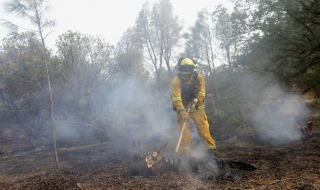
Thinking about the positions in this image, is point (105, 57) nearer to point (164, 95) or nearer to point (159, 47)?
point (164, 95)

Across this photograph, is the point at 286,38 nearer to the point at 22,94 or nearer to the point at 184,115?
the point at 184,115

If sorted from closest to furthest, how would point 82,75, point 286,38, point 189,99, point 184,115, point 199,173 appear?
point 199,173, point 184,115, point 189,99, point 286,38, point 82,75

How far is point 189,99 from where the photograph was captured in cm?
575

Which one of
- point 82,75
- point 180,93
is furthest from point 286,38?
point 82,75

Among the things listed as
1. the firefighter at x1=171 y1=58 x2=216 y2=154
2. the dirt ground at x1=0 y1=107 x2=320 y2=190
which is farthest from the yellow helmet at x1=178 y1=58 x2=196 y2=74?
the dirt ground at x1=0 y1=107 x2=320 y2=190

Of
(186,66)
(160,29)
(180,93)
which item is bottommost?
(180,93)

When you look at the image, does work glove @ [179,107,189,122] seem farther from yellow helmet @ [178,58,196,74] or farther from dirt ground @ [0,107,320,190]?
yellow helmet @ [178,58,196,74]

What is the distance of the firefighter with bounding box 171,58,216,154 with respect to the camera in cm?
524

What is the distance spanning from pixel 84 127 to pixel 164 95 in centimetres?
579

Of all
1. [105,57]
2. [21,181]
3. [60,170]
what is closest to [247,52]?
[105,57]

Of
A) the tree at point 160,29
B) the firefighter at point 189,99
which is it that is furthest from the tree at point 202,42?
the firefighter at point 189,99

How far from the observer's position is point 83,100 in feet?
34.0

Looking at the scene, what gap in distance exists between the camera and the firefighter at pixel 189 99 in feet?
17.2

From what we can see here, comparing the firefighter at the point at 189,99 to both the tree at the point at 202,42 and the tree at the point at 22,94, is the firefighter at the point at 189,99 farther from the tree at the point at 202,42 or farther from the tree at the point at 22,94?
the tree at the point at 202,42
